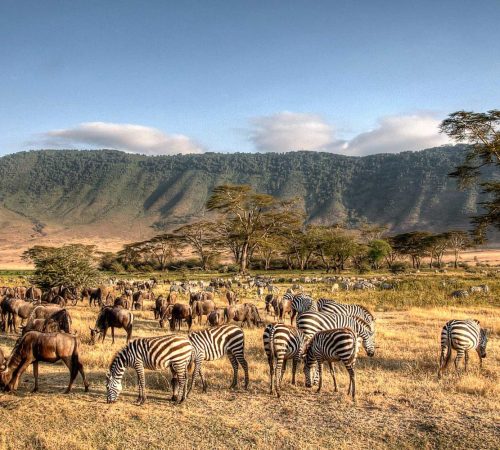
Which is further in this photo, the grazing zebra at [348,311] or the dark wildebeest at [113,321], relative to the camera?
the grazing zebra at [348,311]

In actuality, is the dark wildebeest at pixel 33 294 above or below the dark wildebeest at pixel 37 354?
below

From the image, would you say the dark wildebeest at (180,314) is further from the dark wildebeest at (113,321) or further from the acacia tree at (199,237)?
the acacia tree at (199,237)

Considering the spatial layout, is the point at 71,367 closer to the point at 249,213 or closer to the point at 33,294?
the point at 33,294

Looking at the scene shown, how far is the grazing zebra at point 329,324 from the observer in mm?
12406

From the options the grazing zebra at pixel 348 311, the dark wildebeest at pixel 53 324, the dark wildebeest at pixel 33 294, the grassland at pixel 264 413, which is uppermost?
the grazing zebra at pixel 348 311

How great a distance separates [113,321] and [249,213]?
47.0 meters

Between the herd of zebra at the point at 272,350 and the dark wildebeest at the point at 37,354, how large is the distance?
1110mm

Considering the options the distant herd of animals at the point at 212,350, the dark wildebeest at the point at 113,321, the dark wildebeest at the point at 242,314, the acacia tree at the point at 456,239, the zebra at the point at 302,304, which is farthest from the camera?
the acacia tree at the point at 456,239

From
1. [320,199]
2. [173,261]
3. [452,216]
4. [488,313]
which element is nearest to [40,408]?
[488,313]

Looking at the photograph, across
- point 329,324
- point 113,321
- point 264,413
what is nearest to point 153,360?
point 264,413

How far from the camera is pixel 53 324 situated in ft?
46.2

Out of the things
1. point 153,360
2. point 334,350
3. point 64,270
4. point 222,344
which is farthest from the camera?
point 64,270

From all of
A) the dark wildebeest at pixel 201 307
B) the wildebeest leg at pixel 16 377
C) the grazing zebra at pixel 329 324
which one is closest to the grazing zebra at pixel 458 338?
the grazing zebra at pixel 329 324

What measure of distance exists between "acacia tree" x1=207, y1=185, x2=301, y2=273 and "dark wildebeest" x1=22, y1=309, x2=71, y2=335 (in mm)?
44428
